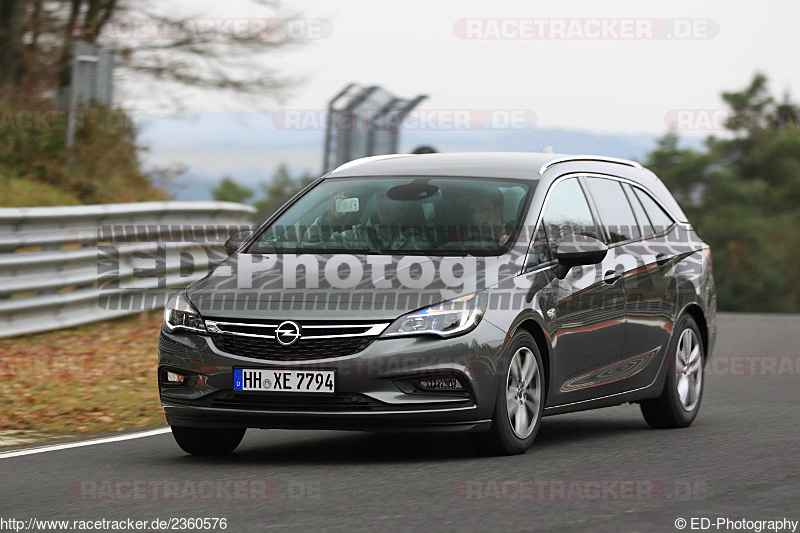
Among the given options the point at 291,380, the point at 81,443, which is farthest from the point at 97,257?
the point at 291,380

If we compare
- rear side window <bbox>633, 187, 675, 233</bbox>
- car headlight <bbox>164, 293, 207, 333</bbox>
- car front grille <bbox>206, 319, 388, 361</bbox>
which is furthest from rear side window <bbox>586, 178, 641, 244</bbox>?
car headlight <bbox>164, 293, 207, 333</bbox>

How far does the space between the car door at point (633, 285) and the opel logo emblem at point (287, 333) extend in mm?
2377

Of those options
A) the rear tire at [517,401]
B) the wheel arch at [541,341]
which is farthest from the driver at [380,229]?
the rear tire at [517,401]

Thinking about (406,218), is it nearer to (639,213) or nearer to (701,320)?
(639,213)

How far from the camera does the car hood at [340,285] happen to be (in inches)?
290

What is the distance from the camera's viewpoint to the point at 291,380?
7.35m

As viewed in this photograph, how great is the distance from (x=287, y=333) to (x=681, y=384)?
143 inches

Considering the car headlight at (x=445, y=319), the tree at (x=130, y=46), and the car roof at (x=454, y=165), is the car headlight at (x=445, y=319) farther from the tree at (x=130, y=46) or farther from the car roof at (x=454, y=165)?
the tree at (x=130, y=46)

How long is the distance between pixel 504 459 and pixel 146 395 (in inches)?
173

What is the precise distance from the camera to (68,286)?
14836mm

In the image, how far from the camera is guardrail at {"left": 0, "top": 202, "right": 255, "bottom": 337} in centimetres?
1400

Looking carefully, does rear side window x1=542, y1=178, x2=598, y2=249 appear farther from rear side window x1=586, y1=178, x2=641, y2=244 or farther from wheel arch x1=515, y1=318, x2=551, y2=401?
wheel arch x1=515, y1=318, x2=551, y2=401

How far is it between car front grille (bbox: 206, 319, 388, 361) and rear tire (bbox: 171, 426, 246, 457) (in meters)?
0.81

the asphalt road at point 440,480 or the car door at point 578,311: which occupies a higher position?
the car door at point 578,311
